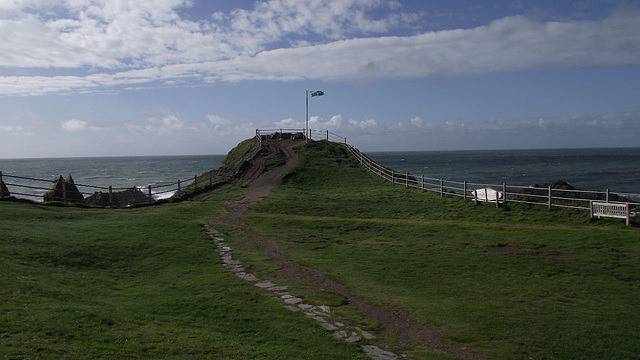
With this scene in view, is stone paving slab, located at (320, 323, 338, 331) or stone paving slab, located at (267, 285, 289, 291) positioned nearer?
stone paving slab, located at (320, 323, 338, 331)

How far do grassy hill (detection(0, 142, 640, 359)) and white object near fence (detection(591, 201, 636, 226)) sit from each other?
42cm

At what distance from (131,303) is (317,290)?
13.8ft

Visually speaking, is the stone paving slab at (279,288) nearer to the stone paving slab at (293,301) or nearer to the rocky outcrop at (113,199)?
the stone paving slab at (293,301)

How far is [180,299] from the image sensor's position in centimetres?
934

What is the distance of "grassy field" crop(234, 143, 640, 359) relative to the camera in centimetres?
792

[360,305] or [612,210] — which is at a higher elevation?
[612,210]

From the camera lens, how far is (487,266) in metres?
12.8

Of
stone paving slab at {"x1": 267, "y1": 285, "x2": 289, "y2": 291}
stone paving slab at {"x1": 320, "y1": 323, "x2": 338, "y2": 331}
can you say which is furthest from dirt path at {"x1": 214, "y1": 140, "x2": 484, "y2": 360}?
stone paving slab at {"x1": 320, "y1": 323, "x2": 338, "y2": 331}

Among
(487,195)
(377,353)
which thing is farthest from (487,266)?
(487,195)

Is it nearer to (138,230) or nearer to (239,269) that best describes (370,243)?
(239,269)

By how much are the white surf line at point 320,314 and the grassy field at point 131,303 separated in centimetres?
24

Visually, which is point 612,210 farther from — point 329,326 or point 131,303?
point 131,303

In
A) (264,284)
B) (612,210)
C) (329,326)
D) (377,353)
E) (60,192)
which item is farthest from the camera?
(60,192)

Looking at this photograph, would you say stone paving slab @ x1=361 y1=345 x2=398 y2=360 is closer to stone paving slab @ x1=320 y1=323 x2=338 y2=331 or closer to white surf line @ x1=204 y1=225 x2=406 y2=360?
white surf line @ x1=204 y1=225 x2=406 y2=360
